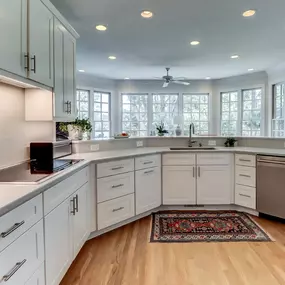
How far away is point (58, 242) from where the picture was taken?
1.99 m

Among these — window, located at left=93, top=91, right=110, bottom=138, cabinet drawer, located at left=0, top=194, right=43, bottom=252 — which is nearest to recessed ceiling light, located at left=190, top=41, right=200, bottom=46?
cabinet drawer, located at left=0, top=194, right=43, bottom=252

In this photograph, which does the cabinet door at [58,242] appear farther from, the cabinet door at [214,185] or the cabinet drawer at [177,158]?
the cabinet door at [214,185]

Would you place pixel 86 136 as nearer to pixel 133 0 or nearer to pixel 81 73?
pixel 133 0

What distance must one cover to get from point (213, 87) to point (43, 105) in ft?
22.8

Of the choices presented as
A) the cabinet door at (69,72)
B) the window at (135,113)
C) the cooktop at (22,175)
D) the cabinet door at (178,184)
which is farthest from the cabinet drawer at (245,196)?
the window at (135,113)

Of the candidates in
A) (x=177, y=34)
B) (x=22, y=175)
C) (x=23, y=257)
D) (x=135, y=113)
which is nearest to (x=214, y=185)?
(x=177, y=34)

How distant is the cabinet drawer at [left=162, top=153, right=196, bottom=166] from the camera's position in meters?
4.08

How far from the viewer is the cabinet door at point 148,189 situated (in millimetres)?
3645

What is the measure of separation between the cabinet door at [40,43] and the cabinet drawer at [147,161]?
162 centimetres

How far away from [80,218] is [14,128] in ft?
3.32

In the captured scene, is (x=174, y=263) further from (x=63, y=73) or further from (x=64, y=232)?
(x=63, y=73)

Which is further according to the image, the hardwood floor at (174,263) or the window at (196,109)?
the window at (196,109)

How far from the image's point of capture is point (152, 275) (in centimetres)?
234

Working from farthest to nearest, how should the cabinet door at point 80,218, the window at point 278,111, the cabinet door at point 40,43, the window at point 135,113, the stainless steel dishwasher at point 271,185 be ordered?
the window at point 135,113
the window at point 278,111
the stainless steel dishwasher at point 271,185
the cabinet door at point 80,218
the cabinet door at point 40,43
